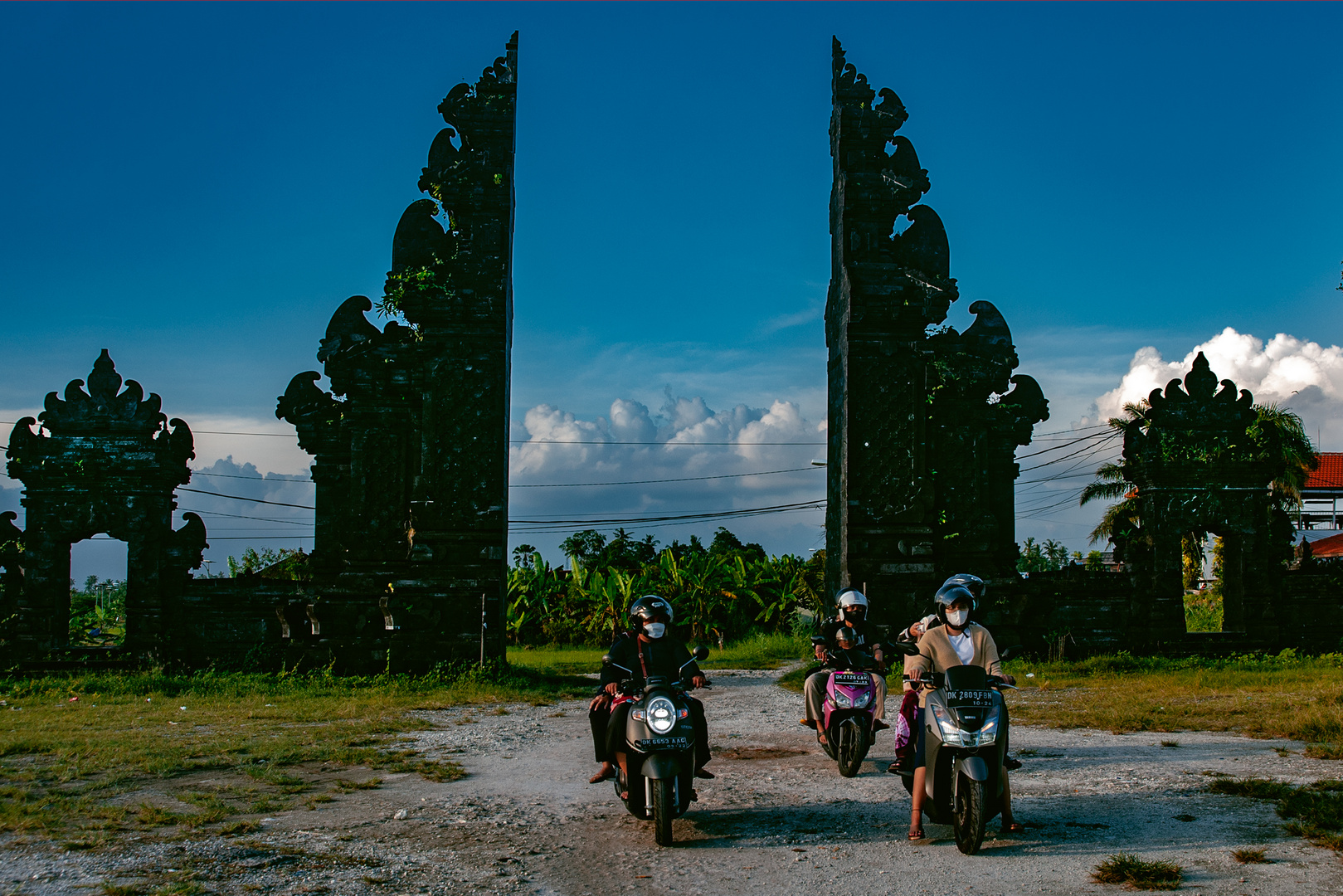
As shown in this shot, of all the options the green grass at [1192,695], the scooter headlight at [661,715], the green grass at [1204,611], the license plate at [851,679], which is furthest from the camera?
the green grass at [1204,611]

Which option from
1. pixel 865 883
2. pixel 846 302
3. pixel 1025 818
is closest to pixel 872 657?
pixel 1025 818

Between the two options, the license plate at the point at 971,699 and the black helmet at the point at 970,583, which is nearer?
the license plate at the point at 971,699

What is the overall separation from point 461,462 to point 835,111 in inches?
306

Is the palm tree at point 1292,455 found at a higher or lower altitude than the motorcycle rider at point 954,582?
higher

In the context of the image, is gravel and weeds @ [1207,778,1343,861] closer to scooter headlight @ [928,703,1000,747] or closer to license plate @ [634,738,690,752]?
scooter headlight @ [928,703,1000,747]

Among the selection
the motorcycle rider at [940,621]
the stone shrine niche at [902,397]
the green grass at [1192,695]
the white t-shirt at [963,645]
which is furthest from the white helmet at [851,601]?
the stone shrine niche at [902,397]

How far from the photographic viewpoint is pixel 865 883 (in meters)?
4.96

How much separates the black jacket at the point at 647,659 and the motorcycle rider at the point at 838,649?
218 cm

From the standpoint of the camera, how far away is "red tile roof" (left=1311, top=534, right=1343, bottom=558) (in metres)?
36.2

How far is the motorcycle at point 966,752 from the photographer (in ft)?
17.5

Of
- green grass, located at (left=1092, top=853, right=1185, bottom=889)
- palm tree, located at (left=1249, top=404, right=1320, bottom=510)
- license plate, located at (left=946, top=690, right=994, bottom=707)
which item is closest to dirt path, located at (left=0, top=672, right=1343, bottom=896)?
green grass, located at (left=1092, top=853, right=1185, bottom=889)

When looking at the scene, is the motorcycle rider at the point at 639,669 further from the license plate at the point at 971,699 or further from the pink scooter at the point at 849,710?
the pink scooter at the point at 849,710

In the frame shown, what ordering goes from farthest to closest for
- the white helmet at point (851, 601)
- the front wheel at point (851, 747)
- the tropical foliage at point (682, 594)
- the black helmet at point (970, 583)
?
the tropical foliage at point (682, 594) < the white helmet at point (851, 601) < the front wheel at point (851, 747) < the black helmet at point (970, 583)

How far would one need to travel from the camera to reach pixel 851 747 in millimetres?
7664
